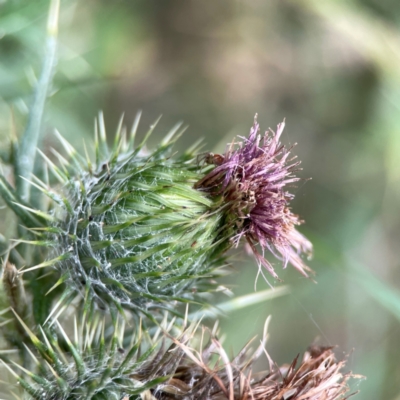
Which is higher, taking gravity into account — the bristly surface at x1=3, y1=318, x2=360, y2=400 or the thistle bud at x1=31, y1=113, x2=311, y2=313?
the thistle bud at x1=31, y1=113, x2=311, y2=313

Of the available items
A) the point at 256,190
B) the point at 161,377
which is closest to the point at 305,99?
the point at 256,190

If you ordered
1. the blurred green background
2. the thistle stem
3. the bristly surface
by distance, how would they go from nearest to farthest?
the bristly surface → the thistle stem → the blurred green background

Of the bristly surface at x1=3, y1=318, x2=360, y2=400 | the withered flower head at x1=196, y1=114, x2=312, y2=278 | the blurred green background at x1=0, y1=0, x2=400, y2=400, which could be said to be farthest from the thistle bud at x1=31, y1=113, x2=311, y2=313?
the blurred green background at x1=0, y1=0, x2=400, y2=400

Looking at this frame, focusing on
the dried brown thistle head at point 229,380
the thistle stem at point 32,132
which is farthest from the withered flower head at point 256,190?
the thistle stem at point 32,132

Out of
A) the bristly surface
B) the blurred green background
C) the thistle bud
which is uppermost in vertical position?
the blurred green background

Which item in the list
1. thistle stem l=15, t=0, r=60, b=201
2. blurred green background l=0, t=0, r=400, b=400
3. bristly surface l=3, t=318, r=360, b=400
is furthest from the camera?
blurred green background l=0, t=0, r=400, b=400

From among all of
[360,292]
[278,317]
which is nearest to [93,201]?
[278,317]

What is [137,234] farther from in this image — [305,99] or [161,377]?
[305,99]

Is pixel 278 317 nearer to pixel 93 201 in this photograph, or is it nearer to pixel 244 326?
pixel 244 326

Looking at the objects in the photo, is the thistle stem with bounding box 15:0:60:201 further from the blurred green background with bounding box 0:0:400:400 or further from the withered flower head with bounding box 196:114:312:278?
the blurred green background with bounding box 0:0:400:400
